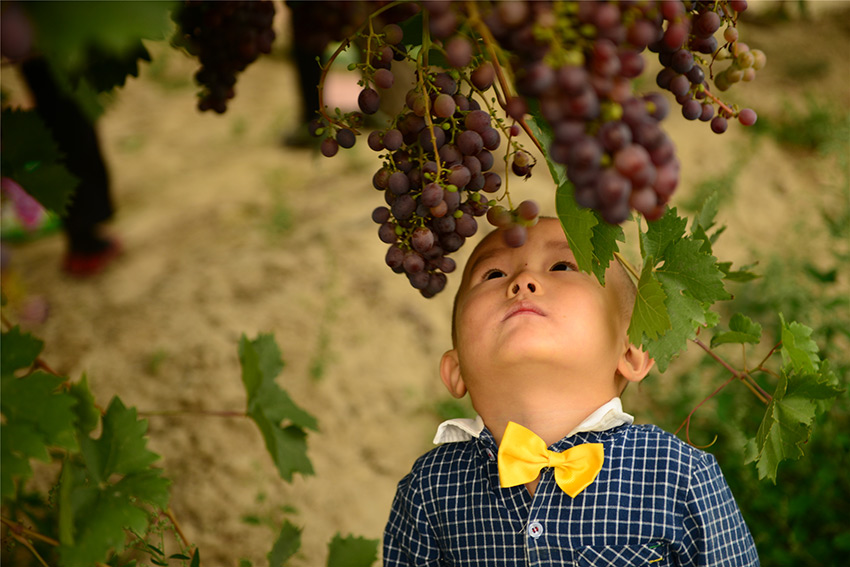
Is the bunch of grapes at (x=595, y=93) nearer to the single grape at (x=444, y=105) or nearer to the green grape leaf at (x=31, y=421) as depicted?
the single grape at (x=444, y=105)

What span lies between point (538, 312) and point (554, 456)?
21 centimetres

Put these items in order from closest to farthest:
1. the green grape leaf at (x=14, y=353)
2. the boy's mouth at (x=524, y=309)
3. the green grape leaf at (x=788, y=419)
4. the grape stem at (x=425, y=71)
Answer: the green grape leaf at (x=14, y=353), the grape stem at (x=425, y=71), the green grape leaf at (x=788, y=419), the boy's mouth at (x=524, y=309)

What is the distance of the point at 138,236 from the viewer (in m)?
3.54

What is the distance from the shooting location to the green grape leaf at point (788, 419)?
3.27ft

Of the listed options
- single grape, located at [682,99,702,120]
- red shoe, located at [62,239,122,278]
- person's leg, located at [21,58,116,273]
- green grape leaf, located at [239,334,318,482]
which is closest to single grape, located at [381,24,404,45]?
single grape, located at [682,99,702,120]

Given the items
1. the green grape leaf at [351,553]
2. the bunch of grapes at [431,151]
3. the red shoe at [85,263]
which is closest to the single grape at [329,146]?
the bunch of grapes at [431,151]

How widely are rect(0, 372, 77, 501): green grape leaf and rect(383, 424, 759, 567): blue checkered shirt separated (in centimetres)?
66

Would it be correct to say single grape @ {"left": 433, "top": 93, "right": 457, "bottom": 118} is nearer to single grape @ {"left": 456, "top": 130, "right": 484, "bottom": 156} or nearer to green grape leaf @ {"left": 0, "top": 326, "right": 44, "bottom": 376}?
single grape @ {"left": 456, "top": 130, "right": 484, "bottom": 156}

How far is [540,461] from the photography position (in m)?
1.08

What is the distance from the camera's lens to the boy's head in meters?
1.10

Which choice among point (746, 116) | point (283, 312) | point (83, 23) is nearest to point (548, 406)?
point (746, 116)

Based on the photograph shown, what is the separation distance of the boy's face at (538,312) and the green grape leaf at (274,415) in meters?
0.28

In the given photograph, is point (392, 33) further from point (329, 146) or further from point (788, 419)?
point (788, 419)

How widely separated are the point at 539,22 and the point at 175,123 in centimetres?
511
